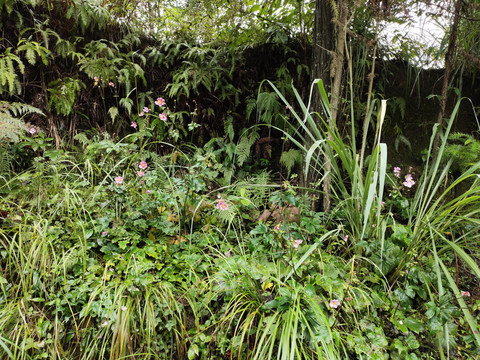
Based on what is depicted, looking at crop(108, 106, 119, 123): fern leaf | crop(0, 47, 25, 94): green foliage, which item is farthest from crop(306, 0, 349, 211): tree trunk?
crop(0, 47, 25, 94): green foliage

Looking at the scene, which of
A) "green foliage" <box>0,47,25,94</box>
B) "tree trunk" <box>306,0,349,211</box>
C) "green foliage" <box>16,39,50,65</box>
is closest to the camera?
"tree trunk" <box>306,0,349,211</box>

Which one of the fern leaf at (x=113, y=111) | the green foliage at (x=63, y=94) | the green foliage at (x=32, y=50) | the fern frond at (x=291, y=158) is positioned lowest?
the fern frond at (x=291, y=158)

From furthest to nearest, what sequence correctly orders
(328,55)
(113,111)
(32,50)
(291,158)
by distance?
(113,111) < (291,158) < (32,50) < (328,55)

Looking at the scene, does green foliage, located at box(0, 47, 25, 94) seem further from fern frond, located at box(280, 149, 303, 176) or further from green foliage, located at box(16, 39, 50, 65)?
fern frond, located at box(280, 149, 303, 176)

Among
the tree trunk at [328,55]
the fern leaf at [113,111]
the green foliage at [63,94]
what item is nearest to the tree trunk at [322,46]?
the tree trunk at [328,55]

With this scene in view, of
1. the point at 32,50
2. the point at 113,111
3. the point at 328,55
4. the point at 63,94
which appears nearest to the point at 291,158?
the point at 328,55

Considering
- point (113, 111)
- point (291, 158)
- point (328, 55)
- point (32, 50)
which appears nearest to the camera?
point (328, 55)

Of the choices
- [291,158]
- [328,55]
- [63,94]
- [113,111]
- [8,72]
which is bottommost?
[291,158]

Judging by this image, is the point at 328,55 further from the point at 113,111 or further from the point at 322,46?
the point at 113,111

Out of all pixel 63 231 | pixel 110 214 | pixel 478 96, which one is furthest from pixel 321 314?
pixel 478 96

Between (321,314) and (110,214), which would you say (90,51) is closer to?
(110,214)

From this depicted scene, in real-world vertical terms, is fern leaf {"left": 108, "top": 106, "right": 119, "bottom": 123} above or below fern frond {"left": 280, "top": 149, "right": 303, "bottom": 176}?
above

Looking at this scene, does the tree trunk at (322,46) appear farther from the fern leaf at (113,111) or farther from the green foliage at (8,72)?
the green foliage at (8,72)

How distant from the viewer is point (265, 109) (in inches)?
104
